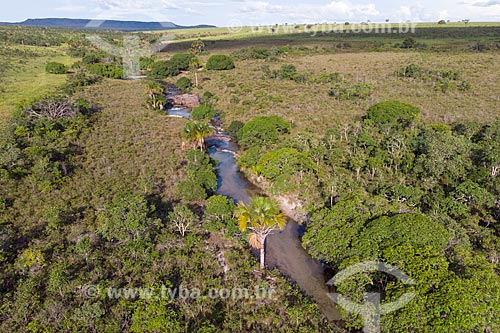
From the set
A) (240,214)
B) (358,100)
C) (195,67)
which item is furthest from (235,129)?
(195,67)

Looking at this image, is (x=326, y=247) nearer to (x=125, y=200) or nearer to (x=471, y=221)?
(x=471, y=221)

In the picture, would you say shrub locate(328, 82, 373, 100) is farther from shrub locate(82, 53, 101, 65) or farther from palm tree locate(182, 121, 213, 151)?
shrub locate(82, 53, 101, 65)

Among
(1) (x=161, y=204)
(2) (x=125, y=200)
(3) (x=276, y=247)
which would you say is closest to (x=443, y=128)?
(3) (x=276, y=247)

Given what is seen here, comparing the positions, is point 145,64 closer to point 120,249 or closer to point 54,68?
point 54,68

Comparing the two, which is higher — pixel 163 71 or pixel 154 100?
pixel 163 71

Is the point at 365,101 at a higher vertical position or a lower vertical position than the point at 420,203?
higher

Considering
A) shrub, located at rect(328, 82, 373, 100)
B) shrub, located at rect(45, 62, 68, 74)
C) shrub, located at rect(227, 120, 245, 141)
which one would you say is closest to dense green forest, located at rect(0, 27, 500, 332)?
shrub, located at rect(227, 120, 245, 141)
